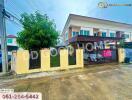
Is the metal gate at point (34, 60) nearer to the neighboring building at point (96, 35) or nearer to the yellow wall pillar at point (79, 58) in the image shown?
the yellow wall pillar at point (79, 58)

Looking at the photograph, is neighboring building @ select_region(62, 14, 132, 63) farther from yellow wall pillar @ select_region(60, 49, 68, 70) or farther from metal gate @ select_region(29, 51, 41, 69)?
metal gate @ select_region(29, 51, 41, 69)

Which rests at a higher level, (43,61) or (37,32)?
(37,32)

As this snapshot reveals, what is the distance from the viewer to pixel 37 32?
707 inches

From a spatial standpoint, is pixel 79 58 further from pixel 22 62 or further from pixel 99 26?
pixel 99 26

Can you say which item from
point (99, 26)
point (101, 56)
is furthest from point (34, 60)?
point (99, 26)

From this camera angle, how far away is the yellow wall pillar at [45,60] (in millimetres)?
13801

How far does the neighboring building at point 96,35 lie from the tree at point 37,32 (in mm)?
3129

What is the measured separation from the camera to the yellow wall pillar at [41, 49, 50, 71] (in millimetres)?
13801

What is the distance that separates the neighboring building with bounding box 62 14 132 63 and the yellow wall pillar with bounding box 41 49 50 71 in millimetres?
4724

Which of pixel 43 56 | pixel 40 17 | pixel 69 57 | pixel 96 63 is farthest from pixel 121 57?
pixel 40 17

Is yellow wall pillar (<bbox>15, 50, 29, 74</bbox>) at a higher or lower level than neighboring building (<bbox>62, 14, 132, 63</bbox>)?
lower

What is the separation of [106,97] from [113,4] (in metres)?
21.8

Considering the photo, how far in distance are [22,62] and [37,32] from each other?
230 inches

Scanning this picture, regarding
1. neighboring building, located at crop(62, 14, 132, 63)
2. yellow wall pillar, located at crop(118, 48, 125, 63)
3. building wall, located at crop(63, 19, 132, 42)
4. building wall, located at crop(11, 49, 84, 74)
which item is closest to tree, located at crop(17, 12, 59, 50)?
neighboring building, located at crop(62, 14, 132, 63)
